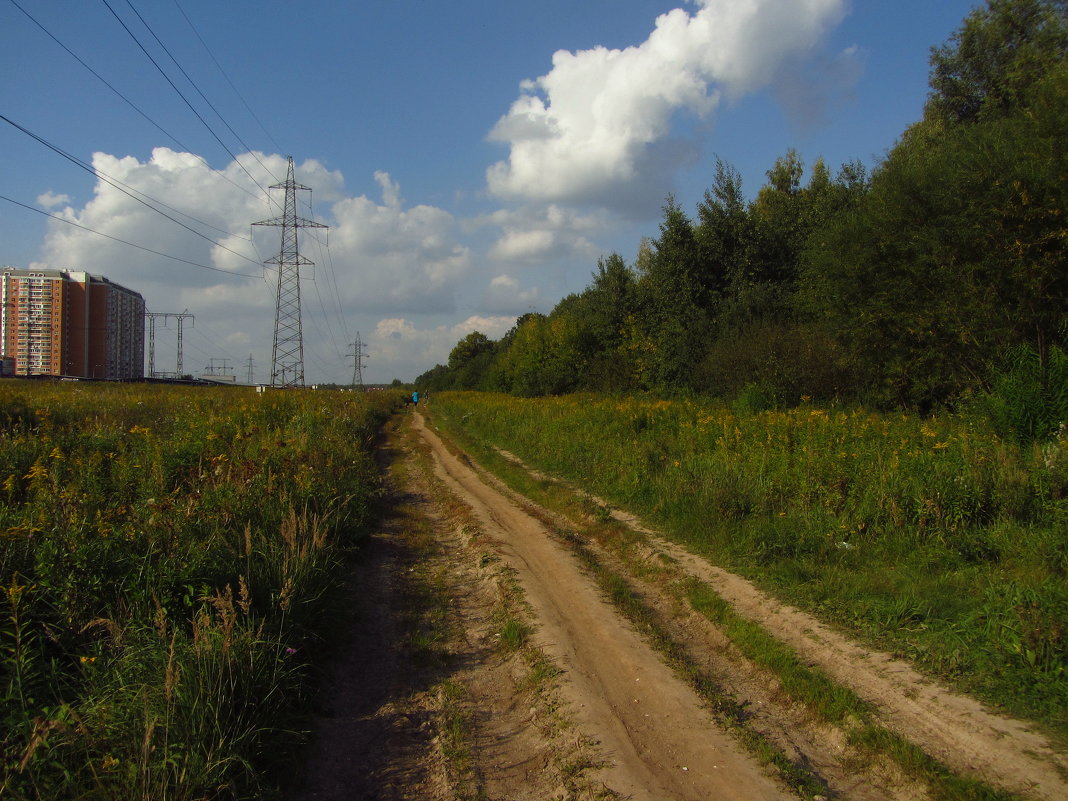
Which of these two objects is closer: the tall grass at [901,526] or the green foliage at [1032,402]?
the tall grass at [901,526]

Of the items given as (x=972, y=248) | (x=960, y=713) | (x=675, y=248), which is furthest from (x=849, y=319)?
(x=960, y=713)

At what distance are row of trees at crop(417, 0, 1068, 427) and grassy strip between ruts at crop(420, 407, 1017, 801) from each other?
264 inches

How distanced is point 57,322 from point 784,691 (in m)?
62.3

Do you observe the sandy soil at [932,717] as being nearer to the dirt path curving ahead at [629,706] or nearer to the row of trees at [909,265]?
the dirt path curving ahead at [629,706]

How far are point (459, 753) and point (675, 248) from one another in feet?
80.0

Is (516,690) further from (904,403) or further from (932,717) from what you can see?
(904,403)

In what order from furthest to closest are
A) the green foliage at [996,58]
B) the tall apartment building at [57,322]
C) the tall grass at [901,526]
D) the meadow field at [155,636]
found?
the tall apartment building at [57,322] < the green foliage at [996,58] < the tall grass at [901,526] < the meadow field at [155,636]

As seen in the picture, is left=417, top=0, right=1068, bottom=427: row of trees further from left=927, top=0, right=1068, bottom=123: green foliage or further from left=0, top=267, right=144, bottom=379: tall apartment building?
left=0, top=267, right=144, bottom=379: tall apartment building

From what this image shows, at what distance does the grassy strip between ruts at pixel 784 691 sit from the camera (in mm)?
3430

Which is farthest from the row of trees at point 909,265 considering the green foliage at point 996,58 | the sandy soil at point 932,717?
the sandy soil at point 932,717

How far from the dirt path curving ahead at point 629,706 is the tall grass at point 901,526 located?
1.84 metres

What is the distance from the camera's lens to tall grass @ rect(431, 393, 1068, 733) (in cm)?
455

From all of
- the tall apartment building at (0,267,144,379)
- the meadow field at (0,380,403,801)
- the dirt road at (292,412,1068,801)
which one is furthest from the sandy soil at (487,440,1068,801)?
the tall apartment building at (0,267,144,379)

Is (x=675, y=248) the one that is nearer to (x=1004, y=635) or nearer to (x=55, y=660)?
(x=1004, y=635)
